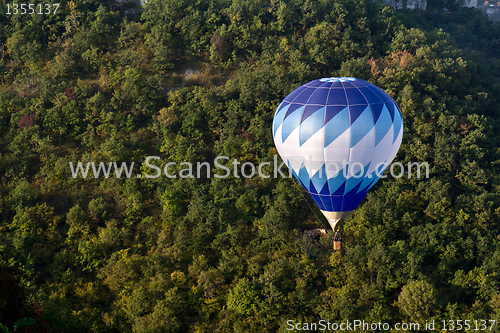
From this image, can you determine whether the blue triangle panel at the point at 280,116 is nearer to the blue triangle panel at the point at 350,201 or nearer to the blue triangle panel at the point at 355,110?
the blue triangle panel at the point at 355,110

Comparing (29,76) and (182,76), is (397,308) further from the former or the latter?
(29,76)

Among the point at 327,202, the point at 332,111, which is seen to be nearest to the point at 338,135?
the point at 332,111

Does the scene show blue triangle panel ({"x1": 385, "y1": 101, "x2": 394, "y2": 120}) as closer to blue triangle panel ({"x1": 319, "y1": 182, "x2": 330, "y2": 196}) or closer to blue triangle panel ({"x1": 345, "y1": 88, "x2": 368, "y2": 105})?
blue triangle panel ({"x1": 345, "y1": 88, "x2": 368, "y2": 105})

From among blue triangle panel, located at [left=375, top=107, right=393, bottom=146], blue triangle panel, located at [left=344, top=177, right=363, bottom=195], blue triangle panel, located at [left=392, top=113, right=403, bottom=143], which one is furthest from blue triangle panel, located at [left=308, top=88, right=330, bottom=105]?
blue triangle panel, located at [left=344, top=177, right=363, bottom=195]

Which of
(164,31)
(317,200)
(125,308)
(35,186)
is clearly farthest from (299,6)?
(125,308)

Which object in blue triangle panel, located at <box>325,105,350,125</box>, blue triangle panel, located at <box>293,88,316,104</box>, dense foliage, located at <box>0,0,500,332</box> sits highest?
blue triangle panel, located at <box>293,88,316,104</box>

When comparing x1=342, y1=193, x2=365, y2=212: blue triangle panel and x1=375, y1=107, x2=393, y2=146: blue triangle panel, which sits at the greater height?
x1=375, y1=107, x2=393, y2=146: blue triangle panel
